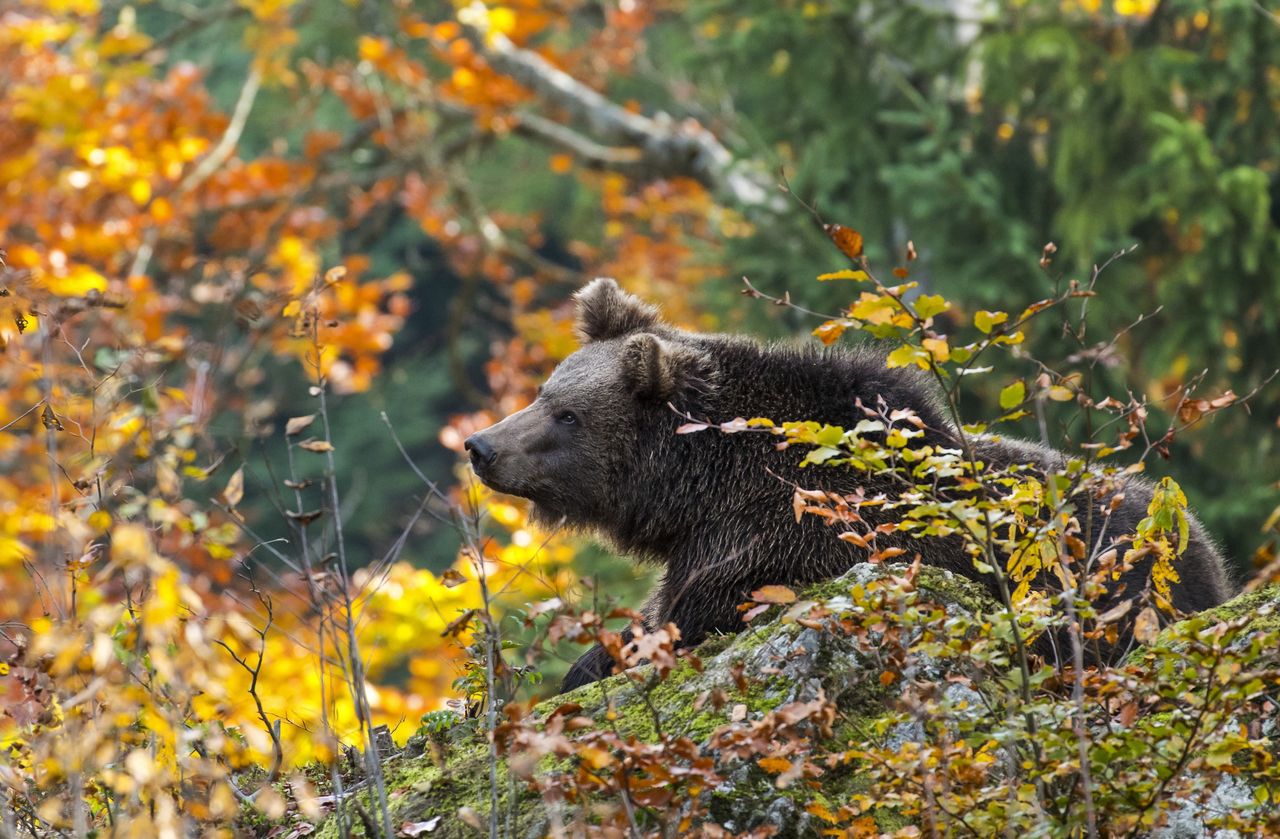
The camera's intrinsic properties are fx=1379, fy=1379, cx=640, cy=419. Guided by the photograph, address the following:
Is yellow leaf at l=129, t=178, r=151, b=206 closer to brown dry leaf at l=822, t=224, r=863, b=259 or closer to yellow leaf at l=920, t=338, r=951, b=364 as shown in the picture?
brown dry leaf at l=822, t=224, r=863, b=259

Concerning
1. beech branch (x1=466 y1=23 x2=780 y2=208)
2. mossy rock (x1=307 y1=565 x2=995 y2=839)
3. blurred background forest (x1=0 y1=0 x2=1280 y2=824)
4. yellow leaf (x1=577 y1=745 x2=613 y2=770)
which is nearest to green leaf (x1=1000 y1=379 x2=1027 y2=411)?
blurred background forest (x1=0 y1=0 x2=1280 y2=824)

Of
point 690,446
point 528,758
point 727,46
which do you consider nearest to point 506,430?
point 690,446

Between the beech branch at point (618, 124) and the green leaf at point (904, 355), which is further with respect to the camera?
the beech branch at point (618, 124)

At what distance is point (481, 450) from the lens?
520 centimetres

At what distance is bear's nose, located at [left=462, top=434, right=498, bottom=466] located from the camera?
5.19m

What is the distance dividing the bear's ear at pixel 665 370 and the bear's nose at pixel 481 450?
59 centimetres

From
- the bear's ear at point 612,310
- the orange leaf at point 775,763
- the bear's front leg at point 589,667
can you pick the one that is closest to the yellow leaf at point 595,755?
the orange leaf at point 775,763

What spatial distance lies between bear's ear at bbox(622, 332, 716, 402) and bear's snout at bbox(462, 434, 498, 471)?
589mm

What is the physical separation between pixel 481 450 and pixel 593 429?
44cm

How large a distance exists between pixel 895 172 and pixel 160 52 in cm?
791

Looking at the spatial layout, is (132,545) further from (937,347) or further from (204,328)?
(204,328)

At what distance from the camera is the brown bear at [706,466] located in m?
4.72

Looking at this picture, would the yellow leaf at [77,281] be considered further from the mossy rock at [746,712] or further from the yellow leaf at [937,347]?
the yellow leaf at [937,347]

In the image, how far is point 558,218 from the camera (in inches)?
1027
